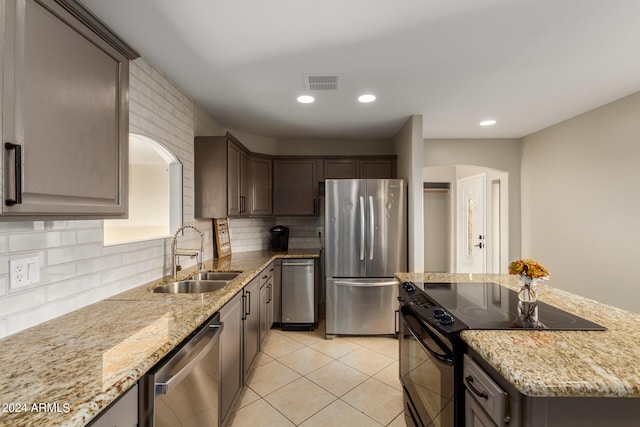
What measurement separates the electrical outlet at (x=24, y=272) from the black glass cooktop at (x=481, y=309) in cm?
178

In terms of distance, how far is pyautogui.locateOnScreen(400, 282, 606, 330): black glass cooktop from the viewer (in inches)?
50.4

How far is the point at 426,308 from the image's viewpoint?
157 cm

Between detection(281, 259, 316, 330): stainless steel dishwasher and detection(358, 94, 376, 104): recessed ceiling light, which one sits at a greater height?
detection(358, 94, 376, 104): recessed ceiling light

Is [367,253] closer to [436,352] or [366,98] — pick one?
[366,98]

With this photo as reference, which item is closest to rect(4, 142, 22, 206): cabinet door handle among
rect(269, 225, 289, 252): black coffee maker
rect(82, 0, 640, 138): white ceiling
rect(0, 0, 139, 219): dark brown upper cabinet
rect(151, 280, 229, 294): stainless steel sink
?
rect(0, 0, 139, 219): dark brown upper cabinet

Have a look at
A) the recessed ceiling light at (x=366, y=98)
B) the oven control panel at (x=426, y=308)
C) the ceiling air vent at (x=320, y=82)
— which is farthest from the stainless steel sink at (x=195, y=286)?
the recessed ceiling light at (x=366, y=98)

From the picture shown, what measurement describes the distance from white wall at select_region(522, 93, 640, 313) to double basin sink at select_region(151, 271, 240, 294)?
363cm

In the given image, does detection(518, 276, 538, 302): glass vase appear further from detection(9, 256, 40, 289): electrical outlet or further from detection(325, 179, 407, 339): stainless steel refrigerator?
detection(9, 256, 40, 289): electrical outlet

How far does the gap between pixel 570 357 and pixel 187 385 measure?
4.75 ft

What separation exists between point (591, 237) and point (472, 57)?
99.1 inches

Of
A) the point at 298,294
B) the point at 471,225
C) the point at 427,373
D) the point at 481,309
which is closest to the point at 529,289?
the point at 481,309

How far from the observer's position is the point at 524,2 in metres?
1.56

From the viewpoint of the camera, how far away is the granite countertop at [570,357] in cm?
84

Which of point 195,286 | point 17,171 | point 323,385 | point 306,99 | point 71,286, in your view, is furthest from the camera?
point 306,99
